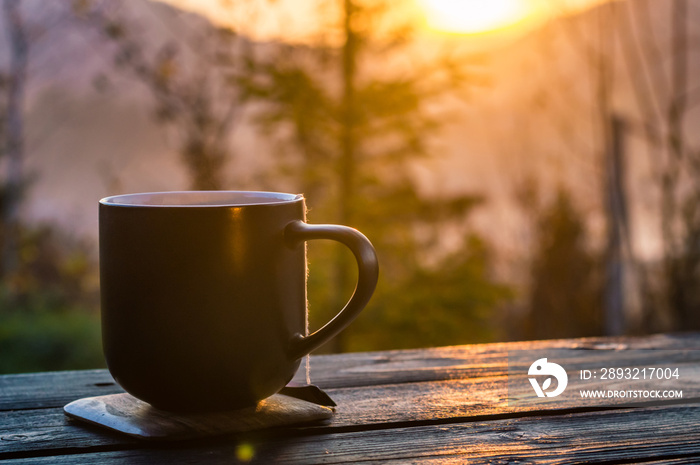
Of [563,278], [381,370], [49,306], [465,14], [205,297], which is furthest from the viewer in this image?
[49,306]

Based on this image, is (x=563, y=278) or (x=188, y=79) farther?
(x=188, y=79)

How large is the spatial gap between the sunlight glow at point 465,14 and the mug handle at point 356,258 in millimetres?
2986

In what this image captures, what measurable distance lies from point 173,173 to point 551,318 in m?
2.46

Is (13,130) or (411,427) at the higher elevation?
(13,130)

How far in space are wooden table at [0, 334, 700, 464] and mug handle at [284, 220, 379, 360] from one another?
0.10 m

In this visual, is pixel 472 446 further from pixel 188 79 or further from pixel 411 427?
pixel 188 79

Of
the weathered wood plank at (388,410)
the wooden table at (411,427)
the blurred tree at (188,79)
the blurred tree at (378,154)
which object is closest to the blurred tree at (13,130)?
the blurred tree at (188,79)

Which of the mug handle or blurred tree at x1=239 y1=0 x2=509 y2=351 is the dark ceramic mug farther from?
blurred tree at x1=239 y1=0 x2=509 y2=351

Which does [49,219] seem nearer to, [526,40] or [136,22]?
[136,22]

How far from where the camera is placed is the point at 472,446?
593mm

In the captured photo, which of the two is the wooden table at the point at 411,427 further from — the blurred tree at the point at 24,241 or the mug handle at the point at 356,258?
the blurred tree at the point at 24,241

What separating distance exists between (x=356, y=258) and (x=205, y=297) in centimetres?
14

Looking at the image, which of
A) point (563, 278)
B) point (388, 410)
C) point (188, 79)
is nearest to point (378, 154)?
point (563, 278)

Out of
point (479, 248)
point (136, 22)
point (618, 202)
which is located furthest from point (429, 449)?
point (136, 22)
